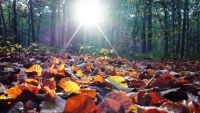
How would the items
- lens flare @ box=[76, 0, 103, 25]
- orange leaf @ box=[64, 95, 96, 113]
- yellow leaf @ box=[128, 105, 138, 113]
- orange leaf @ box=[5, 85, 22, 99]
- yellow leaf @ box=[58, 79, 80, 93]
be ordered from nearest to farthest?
1. orange leaf @ box=[64, 95, 96, 113]
2. yellow leaf @ box=[128, 105, 138, 113]
3. orange leaf @ box=[5, 85, 22, 99]
4. yellow leaf @ box=[58, 79, 80, 93]
5. lens flare @ box=[76, 0, 103, 25]

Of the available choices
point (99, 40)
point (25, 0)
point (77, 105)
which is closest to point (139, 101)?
point (77, 105)

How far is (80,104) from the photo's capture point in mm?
975

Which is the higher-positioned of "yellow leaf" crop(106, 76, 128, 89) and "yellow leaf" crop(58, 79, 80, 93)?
"yellow leaf" crop(58, 79, 80, 93)

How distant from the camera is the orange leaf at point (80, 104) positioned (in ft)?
3.19

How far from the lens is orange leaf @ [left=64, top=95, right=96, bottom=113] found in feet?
3.19

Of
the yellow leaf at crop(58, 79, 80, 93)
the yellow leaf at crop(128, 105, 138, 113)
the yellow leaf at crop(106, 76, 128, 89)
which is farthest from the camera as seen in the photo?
the yellow leaf at crop(106, 76, 128, 89)

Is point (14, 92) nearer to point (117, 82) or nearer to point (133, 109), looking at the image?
point (133, 109)

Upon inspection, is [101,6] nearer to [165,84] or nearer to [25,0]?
[25,0]

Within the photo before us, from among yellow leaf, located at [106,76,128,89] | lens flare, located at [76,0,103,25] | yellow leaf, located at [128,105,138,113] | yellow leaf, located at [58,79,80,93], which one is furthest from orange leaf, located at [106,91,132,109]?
lens flare, located at [76,0,103,25]

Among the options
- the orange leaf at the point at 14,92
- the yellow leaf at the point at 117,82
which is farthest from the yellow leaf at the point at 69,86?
the yellow leaf at the point at 117,82

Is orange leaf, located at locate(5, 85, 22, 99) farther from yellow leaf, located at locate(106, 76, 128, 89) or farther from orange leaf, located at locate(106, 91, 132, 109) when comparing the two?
yellow leaf, located at locate(106, 76, 128, 89)

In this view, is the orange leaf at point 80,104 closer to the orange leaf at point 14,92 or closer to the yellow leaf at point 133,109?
the yellow leaf at point 133,109

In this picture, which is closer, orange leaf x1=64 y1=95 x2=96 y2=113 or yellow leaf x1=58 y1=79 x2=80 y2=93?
orange leaf x1=64 y1=95 x2=96 y2=113

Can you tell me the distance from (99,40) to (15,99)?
213ft
